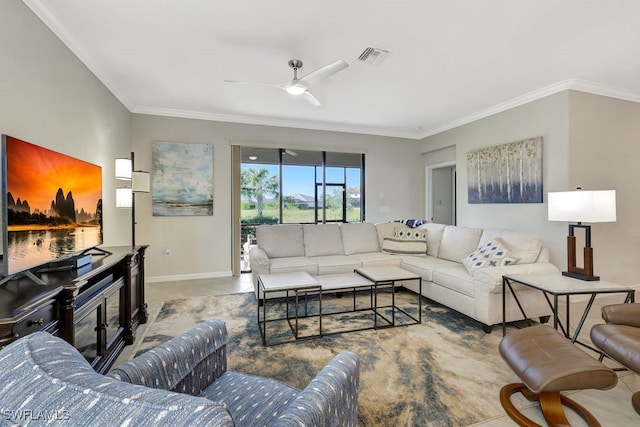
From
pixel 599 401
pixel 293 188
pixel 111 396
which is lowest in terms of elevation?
pixel 599 401

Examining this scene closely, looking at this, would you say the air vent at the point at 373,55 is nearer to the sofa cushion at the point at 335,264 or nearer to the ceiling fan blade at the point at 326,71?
the ceiling fan blade at the point at 326,71

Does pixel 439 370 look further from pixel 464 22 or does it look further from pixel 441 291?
pixel 464 22

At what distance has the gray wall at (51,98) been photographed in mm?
1920

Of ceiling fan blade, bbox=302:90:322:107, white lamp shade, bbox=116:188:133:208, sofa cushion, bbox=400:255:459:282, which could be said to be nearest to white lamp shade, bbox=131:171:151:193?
white lamp shade, bbox=116:188:133:208

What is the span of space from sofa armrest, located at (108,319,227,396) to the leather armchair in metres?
2.20

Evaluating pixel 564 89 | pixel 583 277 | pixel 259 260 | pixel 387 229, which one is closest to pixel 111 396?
pixel 259 260

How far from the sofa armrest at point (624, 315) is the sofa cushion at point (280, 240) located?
3074 mm

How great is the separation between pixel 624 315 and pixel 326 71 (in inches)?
112

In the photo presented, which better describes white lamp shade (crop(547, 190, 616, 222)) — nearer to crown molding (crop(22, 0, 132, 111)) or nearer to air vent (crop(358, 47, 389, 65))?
air vent (crop(358, 47, 389, 65))

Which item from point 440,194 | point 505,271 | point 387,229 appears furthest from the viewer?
point 440,194

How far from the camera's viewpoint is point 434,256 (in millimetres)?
4137

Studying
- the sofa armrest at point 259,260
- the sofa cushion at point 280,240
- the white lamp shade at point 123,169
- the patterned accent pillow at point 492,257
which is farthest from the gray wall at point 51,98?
the patterned accent pillow at point 492,257

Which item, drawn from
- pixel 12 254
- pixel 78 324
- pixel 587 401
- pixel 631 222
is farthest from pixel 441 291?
pixel 12 254

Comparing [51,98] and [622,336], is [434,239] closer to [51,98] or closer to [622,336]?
[622,336]
